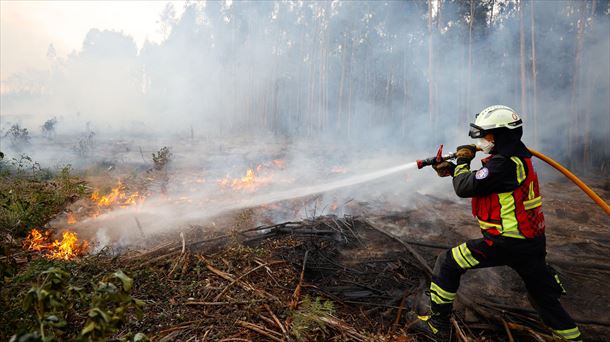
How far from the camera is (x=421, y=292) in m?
3.82

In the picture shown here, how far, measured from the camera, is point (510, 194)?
9.05 feet

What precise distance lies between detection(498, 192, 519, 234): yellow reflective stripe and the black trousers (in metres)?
0.10

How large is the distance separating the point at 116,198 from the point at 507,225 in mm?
8476

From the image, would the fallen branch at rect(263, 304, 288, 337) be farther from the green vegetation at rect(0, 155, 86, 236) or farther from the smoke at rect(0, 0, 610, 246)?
the smoke at rect(0, 0, 610, 246)

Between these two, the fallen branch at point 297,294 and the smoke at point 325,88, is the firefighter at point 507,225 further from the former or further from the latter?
the smoke at point 325,88

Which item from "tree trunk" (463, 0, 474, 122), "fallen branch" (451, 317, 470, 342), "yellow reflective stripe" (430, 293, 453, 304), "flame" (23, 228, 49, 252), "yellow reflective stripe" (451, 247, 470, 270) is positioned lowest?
"fallen branch" (451, 317, 470, 342)

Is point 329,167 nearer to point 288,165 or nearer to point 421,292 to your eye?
point 288,165

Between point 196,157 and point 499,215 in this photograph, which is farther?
point 196,157

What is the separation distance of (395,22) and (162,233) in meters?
26.5

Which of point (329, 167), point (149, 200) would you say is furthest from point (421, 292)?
point (329, 167)

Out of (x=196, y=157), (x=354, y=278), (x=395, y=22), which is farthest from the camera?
(x=395, y=22)

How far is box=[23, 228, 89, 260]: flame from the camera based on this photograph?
4.61 m

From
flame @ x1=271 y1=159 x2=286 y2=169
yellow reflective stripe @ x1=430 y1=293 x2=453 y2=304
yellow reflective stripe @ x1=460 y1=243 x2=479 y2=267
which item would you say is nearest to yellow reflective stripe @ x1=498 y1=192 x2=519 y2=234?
yellow reflective stripe @ x1=460 y1=243 x2=479 y2=267

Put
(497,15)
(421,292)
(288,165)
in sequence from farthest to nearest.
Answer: (497,15), (288,165), (421,292)
